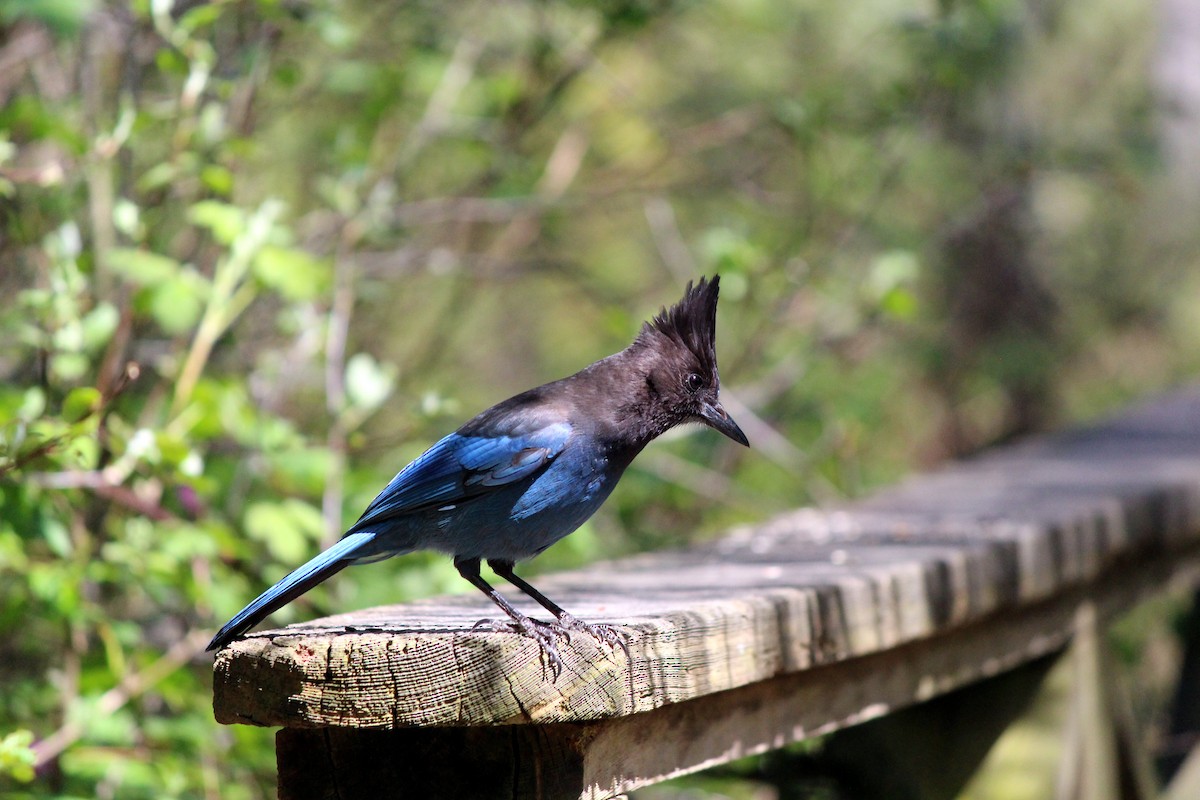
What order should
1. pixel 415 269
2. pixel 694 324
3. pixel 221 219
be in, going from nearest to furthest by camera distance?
1. pixel 694 324
2. pixel 221 219
3. pixel 415 269

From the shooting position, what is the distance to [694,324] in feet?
8.88

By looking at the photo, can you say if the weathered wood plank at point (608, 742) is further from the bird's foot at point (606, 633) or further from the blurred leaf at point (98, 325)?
the blurred leaf at point (98, 325)

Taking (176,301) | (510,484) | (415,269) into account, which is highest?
(415,269)

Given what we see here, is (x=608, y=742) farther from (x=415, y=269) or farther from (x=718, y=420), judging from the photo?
(x=415, y=269)

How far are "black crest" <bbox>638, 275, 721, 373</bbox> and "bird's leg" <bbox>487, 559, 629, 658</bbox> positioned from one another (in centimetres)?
61

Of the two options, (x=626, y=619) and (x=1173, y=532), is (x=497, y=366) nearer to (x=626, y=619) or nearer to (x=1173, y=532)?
(x=1173, y=532)

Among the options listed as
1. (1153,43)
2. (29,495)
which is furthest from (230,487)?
(1153,43)

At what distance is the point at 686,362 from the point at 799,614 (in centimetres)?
70

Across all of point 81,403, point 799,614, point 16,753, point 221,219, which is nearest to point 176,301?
point 221,219

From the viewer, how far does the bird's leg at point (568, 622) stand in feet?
5.66

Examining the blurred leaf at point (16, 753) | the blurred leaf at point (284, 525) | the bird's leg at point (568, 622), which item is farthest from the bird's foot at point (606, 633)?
the blurred leaf at point (284, 525)

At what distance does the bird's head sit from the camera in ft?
8.83

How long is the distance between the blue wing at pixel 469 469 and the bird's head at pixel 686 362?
0.29 meters

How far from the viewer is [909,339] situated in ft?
25.9
